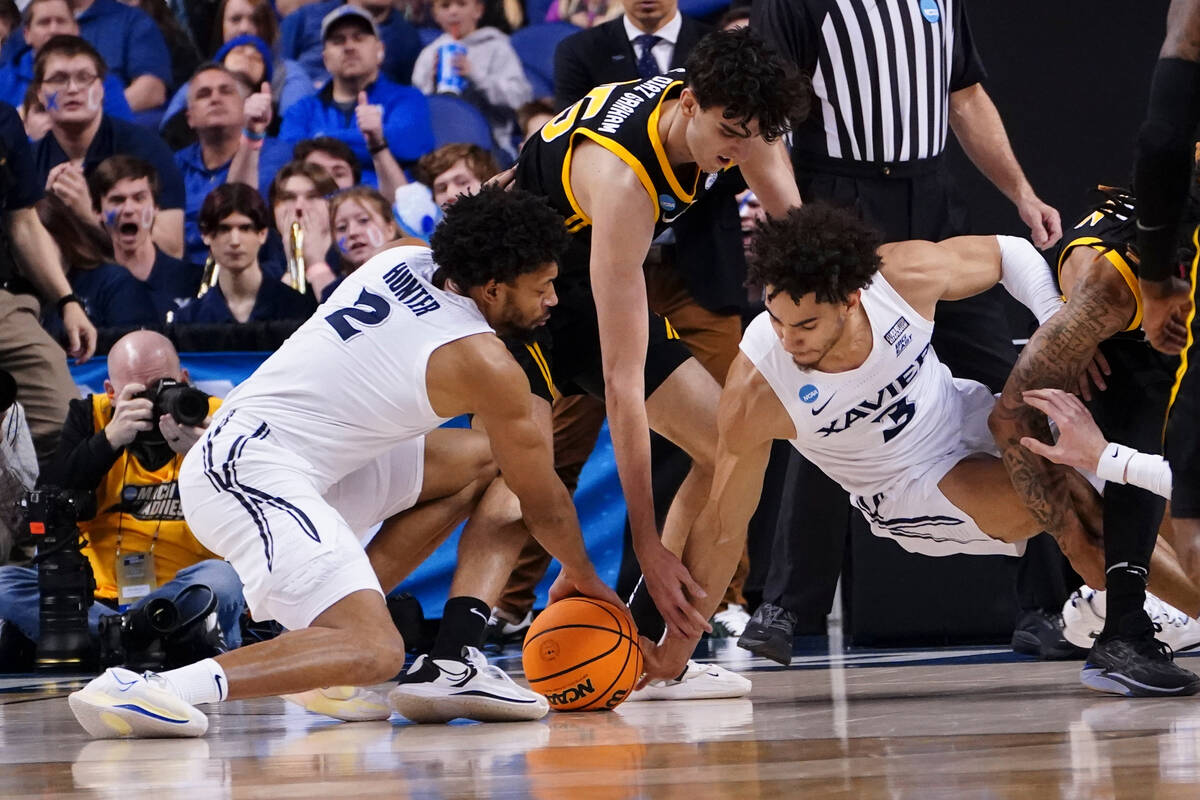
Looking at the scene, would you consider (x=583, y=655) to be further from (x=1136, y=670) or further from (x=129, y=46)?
(x=129, y=46)

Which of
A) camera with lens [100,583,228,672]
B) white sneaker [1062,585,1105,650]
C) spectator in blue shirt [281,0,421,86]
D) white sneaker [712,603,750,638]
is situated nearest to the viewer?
white sneaker [1062,585,1105,650]

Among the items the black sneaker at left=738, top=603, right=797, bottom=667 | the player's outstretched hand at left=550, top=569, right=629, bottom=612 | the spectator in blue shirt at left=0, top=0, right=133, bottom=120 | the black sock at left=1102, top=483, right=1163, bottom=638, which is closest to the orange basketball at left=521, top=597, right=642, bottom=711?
the player's outstretched hand at left=550, top=569, right=629, bottom=612

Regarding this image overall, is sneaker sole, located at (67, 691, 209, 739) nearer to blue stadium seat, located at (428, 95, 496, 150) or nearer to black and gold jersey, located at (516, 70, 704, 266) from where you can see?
black and gold jersey, located at (516, 70, 704, 266)

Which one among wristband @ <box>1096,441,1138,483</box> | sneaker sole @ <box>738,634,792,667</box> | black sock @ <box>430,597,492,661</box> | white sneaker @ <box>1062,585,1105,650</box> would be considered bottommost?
white sneaker @ <box>1062,585,1105,650</box>

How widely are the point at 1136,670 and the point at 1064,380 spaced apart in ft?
2.49

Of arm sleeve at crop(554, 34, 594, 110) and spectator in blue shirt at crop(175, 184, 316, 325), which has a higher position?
arm sleeve at crop(554, 34, 594, 110)

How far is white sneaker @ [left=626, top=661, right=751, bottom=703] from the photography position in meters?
4.16

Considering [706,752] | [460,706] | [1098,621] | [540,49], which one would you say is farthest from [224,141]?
[706,752]

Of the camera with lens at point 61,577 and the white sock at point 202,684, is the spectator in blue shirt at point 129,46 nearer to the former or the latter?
the camera with lens at point 61,577

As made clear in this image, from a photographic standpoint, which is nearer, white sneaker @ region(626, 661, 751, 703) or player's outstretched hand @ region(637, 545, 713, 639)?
player's outstretched hand @ region(637, 545, 713, 639)

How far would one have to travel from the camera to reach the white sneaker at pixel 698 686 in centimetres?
416

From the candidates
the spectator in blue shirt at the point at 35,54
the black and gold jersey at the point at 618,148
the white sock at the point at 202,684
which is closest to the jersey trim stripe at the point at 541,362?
the black and gold jersey at the point at 618,148

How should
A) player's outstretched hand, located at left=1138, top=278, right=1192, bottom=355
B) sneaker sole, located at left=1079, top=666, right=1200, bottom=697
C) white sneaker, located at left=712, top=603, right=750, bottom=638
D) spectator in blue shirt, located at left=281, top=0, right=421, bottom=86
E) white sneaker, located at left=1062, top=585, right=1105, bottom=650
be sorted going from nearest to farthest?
player's outstretched hand, located at left=1138, top=278, right=1192, bottom=355
sneaker sole, located at left=1079, top=666, right=1200, bottom=697
white sneaker, located at left=1062, top=585, right=1105, bottom=650
white sneaker, located at left=712, top=603, right=750, bottom=638
spectator in blue shirt, located at left=281, top=0, right=421, bottom=86

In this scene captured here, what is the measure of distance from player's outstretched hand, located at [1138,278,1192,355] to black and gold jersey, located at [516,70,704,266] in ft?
4.10
